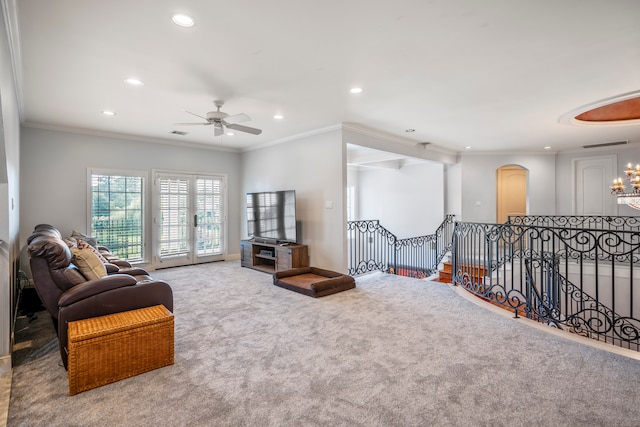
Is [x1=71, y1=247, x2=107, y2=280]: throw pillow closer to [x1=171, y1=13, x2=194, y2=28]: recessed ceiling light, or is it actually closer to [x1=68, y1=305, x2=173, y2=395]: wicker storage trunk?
[x1=68, y1=305, x2=173, y2=395]: wicker storage trunk

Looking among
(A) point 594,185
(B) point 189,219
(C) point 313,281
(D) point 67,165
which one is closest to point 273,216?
(C) point 313,281

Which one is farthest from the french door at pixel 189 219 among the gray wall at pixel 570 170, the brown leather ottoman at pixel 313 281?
the gray wall at pixel 570 170

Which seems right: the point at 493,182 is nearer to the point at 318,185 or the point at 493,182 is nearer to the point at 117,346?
the point at 318,185

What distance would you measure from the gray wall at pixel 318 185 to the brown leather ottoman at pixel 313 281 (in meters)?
0.21

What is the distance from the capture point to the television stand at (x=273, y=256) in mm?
5797

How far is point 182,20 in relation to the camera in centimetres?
243

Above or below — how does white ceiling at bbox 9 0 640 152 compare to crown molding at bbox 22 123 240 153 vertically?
below

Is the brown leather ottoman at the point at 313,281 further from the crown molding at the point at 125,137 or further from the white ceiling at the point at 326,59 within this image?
the crown molding at the point at 125,137

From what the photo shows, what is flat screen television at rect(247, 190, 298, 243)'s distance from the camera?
5.85m

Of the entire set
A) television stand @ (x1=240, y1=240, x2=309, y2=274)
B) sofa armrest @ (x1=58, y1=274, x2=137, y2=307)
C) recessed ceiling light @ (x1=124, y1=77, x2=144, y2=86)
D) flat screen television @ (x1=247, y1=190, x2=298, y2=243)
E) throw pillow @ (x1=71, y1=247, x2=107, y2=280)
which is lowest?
television stand @ (x1=240, y1=240, x2=309, y2=274)

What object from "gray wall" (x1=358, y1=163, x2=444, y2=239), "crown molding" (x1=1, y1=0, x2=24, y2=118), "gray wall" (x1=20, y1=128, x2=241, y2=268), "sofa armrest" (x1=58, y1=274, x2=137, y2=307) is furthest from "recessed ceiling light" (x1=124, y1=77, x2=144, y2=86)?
"gray wall" (x1=358, y1=163, x2=444, y2=239)

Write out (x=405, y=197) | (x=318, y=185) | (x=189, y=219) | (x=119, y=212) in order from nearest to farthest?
1. (x=318, y=185)
2. (x=119, y=212)
3. (x=189, y=219)
4. (x=405, y=197)

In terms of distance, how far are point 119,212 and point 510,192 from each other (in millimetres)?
10184

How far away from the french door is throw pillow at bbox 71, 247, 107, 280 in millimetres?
3821
